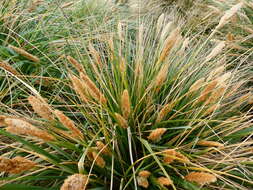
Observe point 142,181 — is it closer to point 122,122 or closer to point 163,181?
point 163,181

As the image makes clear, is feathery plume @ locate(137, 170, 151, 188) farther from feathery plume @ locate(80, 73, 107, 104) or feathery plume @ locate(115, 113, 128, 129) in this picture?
feathery plume @ locate(80, 73, 107, 104)

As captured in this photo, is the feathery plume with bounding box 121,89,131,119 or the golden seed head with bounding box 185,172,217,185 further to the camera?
the feathery plume with bounding box 121,89,131,119

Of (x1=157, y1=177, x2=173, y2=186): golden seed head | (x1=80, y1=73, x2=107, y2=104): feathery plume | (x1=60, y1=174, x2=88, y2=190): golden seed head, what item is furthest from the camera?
(x1=80, y1=73, x2=107, y2=104): feathery plume

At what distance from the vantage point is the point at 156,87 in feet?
5.45

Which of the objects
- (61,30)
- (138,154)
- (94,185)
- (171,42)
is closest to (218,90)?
(171,42)

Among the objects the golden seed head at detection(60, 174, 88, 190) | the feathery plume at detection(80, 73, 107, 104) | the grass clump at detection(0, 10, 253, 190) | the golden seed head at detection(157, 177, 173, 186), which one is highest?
the feathery plume at detection(80, 73, 107, 104)

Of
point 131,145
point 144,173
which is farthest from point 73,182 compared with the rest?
point 131,145

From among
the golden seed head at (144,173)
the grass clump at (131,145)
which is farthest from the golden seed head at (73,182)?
the golden seed head at (144,173)

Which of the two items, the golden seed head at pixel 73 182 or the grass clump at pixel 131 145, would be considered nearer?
the golden seed head at pixel 73 182

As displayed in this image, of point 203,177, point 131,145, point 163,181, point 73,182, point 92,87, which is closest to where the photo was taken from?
point 73,182

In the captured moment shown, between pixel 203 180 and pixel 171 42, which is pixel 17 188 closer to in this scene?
pixel 203 180

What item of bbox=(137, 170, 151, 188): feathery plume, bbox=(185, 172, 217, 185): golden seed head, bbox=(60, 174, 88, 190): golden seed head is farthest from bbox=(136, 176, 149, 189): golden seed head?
bbox=(60, 174, 88, 190): golden seed head

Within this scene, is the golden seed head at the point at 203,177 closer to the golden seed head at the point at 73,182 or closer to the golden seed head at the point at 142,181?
the golden seed head at the point at 142,181

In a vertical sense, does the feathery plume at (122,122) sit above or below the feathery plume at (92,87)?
below
